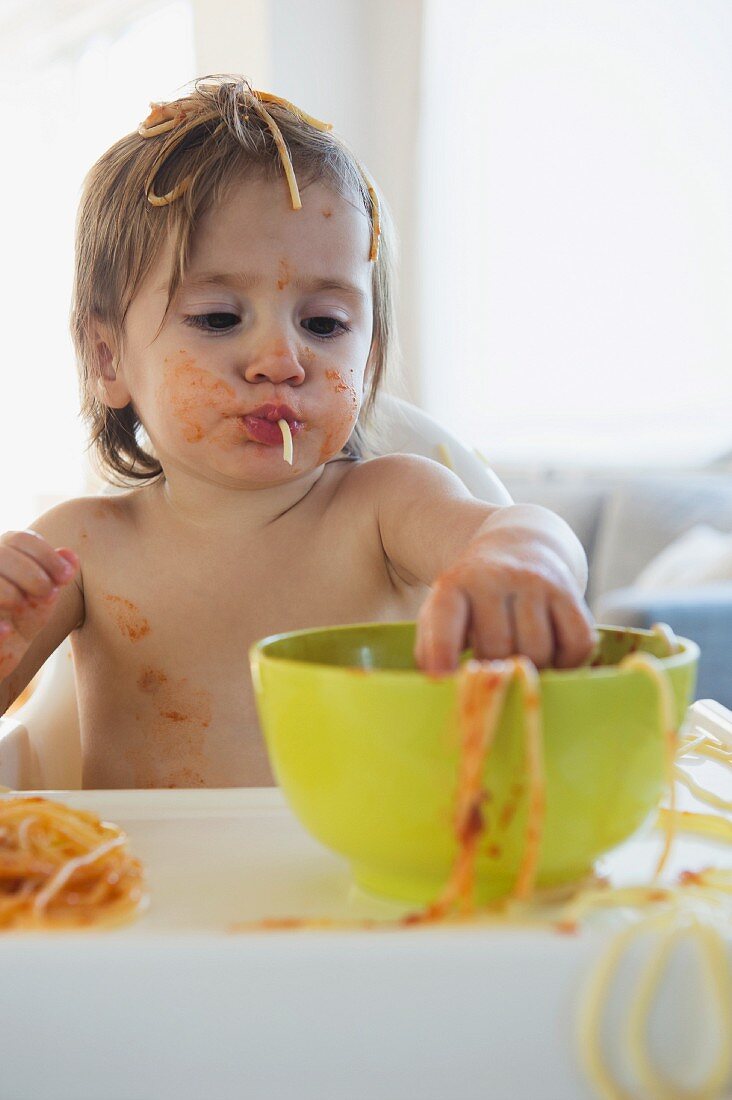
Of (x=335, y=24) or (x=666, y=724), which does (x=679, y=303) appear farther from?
(x=666, y=724)

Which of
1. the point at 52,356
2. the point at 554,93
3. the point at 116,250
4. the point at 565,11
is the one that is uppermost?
the point at 565,11

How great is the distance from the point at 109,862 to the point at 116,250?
61cm

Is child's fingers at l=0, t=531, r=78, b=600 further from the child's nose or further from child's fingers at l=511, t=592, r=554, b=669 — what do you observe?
child's fingers at l=511, t=592, r=554, b=669

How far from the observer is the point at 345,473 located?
0.94 m

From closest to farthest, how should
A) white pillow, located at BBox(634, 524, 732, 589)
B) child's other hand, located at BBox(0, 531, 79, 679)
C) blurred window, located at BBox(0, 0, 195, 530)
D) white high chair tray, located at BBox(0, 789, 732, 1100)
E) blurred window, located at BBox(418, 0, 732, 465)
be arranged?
white high chair tray, located at BBox(0, 789, 732, 1100) < child's other hand, located at BBox(0, 531, 79, 679) < white pillow, located at BBox(634, 524, 732, 589) < blurred window, located at BBox(418, 0, 732, 465) < blurred window, located at BBox(0, 0, 195, 530)

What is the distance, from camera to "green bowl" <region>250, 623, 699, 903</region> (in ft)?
1.11

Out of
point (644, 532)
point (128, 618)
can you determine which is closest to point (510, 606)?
point (128, 618)

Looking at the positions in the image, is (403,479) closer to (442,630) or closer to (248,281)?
(248,281)

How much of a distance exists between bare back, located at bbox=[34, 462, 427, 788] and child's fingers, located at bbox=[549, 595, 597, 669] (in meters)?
0.47

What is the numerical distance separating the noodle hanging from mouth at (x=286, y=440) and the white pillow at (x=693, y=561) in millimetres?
1638

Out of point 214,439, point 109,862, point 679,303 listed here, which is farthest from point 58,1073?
point 679,303

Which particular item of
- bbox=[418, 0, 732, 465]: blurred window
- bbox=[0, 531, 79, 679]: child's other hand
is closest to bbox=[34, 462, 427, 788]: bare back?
bbox=[0, 531, 79, 679]: child's other hand

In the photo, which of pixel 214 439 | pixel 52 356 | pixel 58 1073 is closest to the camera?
pixel 58 1073

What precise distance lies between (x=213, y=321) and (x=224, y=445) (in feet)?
0.30
